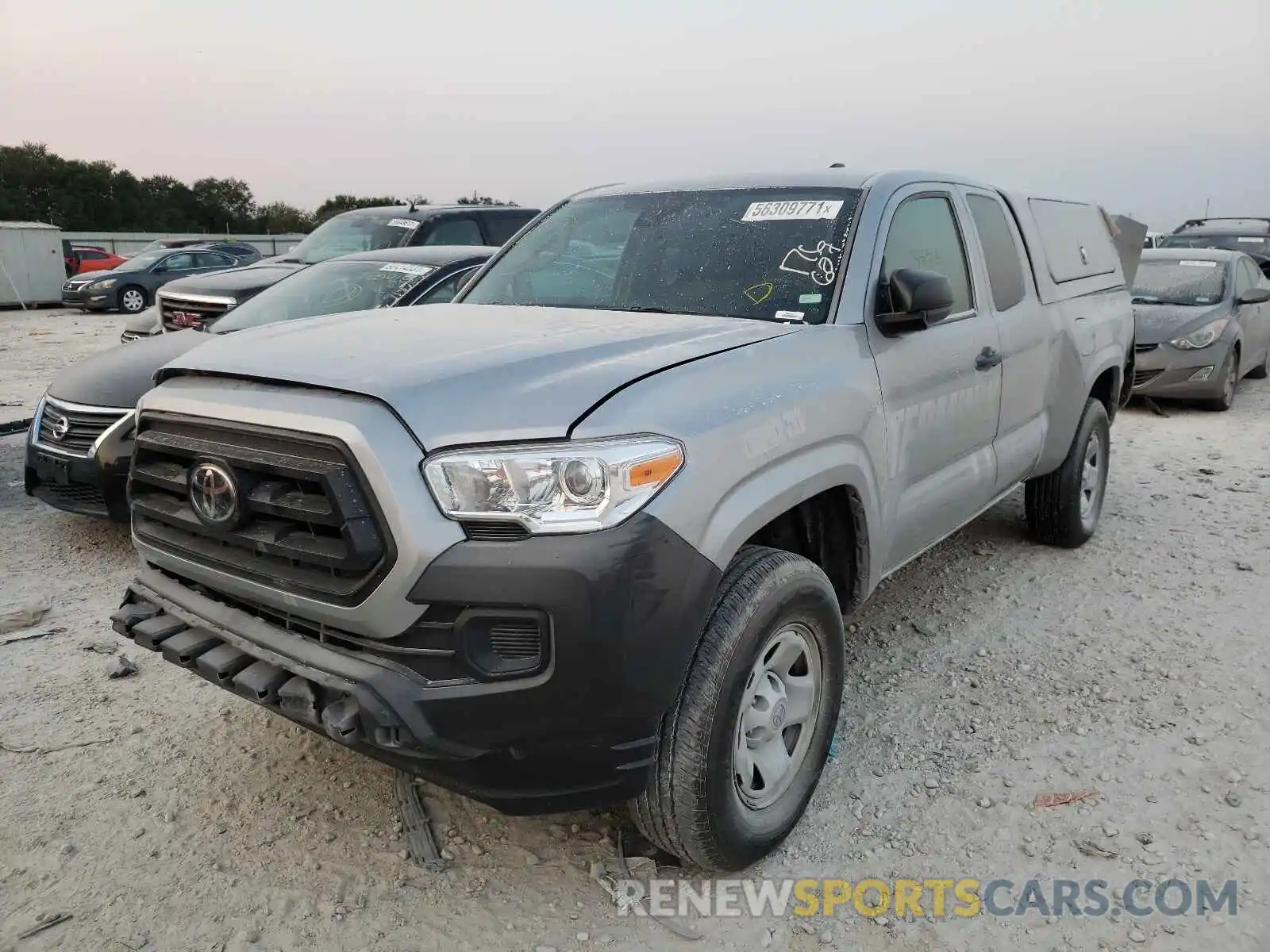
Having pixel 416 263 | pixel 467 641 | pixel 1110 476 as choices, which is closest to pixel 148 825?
pixel 467 641

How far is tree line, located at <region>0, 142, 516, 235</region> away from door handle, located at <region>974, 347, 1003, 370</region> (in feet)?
151

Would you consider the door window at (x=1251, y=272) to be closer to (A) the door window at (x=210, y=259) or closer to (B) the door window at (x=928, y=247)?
(B) the door window at (x=928, y=247)

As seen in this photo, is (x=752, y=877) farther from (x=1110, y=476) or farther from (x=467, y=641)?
(x=1110, y=476)

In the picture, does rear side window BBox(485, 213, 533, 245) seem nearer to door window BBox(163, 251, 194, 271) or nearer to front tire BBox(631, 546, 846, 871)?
front tire BBox(631, 546, 846, 871)

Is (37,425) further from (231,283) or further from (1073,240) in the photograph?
(1073,240)

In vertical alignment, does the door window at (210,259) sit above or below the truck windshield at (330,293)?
above

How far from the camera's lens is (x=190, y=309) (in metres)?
7.64

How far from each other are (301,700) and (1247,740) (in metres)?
3.17

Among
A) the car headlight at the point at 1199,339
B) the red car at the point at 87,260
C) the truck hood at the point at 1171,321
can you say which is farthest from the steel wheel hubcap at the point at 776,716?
the red car at the point at 87,260

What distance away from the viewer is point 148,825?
110 inches

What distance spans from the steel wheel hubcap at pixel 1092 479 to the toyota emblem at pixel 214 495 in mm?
4446

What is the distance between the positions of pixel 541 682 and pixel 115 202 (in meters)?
62.2

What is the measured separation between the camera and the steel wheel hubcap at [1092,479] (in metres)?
5.26

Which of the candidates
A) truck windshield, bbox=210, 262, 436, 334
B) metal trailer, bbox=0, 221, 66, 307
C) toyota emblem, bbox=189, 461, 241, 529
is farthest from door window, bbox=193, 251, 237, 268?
toyota emblem, bbox=189, 461, 241, 529
